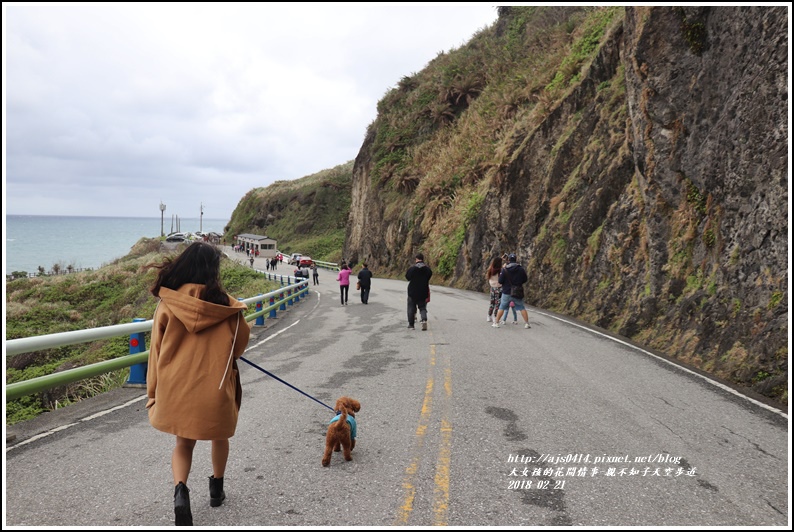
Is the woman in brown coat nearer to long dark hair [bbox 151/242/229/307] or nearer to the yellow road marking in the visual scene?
long dark hair [bbox 151/242/229/307]

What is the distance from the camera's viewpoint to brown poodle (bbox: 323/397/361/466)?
4.55 metres

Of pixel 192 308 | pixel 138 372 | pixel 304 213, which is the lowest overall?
pixel 138 372

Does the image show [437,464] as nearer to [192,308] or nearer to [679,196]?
[192,308]

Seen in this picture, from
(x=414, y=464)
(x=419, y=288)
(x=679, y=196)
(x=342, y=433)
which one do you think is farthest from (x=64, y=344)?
(x=679, y=196)

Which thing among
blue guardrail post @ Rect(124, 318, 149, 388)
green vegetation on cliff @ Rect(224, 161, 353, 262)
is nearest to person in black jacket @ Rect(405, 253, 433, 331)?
blue guardrail post @ Rect(124, 318, 149, 388)

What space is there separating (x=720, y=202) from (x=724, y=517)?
8915 mm

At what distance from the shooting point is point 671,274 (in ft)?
40.6

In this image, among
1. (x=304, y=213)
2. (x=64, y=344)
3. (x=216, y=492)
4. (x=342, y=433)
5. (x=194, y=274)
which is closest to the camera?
(x=194, y=274)

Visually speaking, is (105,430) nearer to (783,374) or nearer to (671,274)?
(783,374)

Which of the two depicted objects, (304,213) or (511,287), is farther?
(304,213)

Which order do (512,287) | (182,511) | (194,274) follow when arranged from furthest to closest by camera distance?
(512,287), (194,274), (182,511)

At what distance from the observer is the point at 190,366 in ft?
12.0

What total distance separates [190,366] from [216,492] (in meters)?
1.00

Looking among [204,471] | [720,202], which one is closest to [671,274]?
[720,202]
